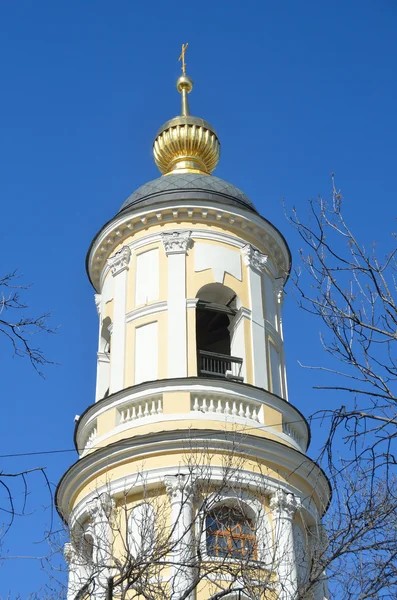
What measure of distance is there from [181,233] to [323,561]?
1101cm

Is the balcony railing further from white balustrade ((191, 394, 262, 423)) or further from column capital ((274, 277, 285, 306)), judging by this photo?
column capital ((274, 277, 285, 306))

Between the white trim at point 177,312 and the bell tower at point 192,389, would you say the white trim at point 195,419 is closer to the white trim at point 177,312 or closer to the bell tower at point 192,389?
the bell tower at point 192,389

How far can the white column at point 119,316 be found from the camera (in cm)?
2272

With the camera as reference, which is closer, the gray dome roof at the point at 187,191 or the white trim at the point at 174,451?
the white trim at the point at 174,451

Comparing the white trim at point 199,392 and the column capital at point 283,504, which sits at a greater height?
the white trim at point 199,392

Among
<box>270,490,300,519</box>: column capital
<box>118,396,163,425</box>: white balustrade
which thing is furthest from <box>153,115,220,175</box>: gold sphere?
<box>270,490,300,519</box>: column capital

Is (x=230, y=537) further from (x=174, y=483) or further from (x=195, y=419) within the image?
(x=195, y=419)

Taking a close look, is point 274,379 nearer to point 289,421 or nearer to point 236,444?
point 289,421

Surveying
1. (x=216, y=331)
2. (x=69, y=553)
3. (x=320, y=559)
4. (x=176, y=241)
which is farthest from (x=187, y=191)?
(x=320, y=559)

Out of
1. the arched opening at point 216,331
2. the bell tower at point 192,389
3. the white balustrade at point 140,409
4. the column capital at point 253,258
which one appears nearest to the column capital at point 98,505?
the bell tower at point 192,389

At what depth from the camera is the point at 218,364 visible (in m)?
23.0

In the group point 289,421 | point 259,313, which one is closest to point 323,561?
point 289,421

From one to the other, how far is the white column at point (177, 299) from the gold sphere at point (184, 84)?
9.85 meters

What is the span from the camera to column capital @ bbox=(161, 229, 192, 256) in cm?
2391
